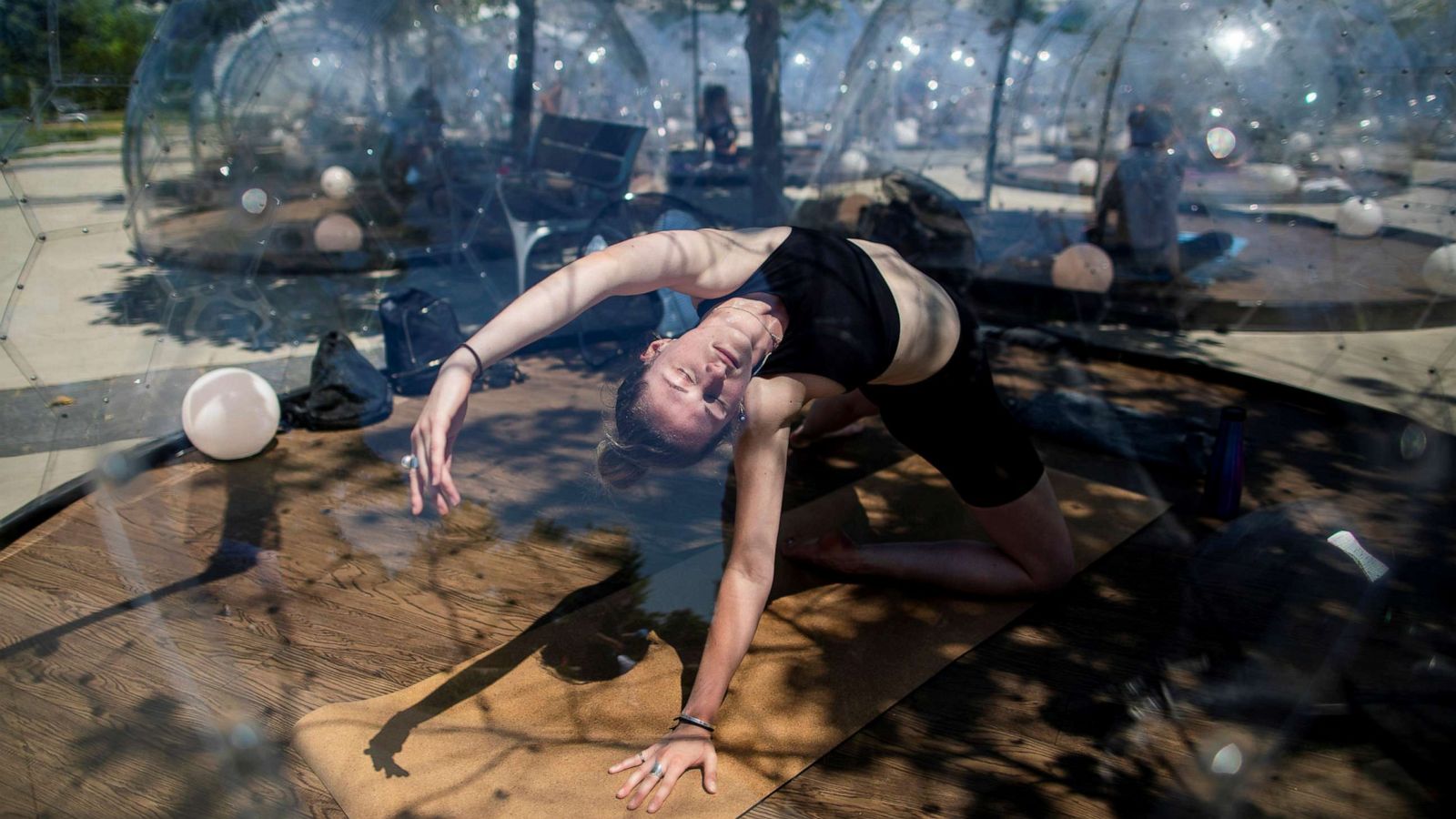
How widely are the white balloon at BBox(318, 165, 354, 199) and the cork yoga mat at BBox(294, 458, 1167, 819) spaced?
3.32 m

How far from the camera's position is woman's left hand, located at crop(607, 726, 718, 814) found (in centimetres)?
179

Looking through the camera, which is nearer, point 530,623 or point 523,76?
point 530,623

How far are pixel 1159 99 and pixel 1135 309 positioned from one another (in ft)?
3.69

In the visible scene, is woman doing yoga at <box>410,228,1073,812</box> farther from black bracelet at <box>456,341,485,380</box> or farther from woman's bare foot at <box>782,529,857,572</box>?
woman's bare foot at <box>782,529,857,572</box>

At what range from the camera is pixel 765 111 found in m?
5.82

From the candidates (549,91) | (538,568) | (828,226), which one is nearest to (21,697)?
(538,568)

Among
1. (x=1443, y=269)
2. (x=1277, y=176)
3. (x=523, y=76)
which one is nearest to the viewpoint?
(x=1443, y=269)

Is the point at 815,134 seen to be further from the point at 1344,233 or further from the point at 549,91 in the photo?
the point at 1344,233

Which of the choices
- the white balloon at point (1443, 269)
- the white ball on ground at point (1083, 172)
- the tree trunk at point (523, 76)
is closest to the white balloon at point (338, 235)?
the tree trunk at point (523, 76)

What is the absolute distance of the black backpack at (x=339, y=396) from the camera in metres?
3.76

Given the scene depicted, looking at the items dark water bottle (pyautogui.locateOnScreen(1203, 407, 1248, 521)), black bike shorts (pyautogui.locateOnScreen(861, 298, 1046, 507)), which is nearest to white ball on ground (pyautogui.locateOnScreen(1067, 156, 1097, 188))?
dark water bottle (pyautogui.locateOnScreen(1203, 407, 1248, 521))

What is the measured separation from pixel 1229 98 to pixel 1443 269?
1.34 metres

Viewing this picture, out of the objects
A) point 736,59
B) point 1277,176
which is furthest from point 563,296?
point 736,59

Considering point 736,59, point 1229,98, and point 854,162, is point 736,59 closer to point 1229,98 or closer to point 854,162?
point 854,162
